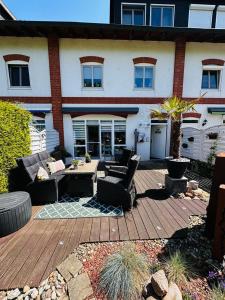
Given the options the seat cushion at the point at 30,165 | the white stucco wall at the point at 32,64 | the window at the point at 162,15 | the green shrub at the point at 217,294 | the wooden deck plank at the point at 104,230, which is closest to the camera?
the green shrub at the point at 217,294

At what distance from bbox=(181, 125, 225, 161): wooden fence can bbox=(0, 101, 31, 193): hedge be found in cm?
624

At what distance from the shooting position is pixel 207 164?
6.13 meters

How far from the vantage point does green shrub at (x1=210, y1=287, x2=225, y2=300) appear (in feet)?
5.68

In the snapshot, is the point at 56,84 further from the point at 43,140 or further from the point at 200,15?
the point at 200,15

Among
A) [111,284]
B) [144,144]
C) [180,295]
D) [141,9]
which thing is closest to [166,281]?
[180,295]

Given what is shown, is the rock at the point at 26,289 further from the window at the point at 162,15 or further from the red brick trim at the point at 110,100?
the window at the point at 162,15

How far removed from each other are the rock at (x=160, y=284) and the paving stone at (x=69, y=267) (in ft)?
3.18

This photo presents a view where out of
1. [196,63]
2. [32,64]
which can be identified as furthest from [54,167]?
[196,63]

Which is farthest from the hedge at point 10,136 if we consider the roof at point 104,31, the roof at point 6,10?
the roof at point 6,10

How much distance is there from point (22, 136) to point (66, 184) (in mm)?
1701

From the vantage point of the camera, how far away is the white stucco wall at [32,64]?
726 cm

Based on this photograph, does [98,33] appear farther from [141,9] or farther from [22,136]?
[22,136]

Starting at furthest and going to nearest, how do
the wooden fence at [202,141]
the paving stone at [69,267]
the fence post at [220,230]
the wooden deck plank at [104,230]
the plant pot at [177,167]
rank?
the wooden fence at [202,141], the plant pot at [177,167], the wooden deck plank at [104,230], the fence post at [220,230], the paving stone at [69,267]

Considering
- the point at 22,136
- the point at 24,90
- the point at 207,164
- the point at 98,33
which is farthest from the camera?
the point at 24,90
